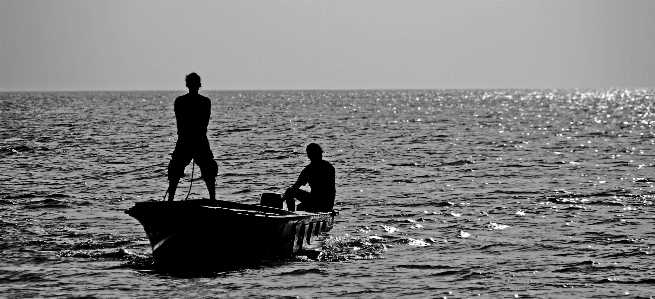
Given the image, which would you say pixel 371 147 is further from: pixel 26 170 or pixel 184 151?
pixel 184 151

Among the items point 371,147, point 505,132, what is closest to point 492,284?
point 371,147

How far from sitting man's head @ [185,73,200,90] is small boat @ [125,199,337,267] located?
172 centimetres

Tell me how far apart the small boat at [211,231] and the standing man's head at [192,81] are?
1709 mm

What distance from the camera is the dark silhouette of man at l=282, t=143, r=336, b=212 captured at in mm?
18875

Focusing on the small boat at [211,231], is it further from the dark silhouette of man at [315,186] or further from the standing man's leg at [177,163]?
the dark silhouette of man at [315,186]

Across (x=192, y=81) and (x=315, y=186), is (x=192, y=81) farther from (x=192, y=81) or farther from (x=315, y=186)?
(x=315, y=186)

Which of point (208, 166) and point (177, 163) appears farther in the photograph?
point (208, 166)

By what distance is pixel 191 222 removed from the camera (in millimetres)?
15648

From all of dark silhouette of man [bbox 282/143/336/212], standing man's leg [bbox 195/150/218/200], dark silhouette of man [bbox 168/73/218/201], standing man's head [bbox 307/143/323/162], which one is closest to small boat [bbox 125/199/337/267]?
standing man's leg [bbox 195/150/218/200]

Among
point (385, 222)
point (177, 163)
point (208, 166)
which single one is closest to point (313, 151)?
point (208, 166)

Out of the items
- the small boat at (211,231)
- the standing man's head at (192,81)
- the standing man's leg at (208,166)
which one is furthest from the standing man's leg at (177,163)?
the standing man's head at (192,81)

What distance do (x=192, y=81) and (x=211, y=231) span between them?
2.22 meters

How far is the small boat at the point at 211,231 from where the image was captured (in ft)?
51.4

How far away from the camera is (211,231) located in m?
15.9
